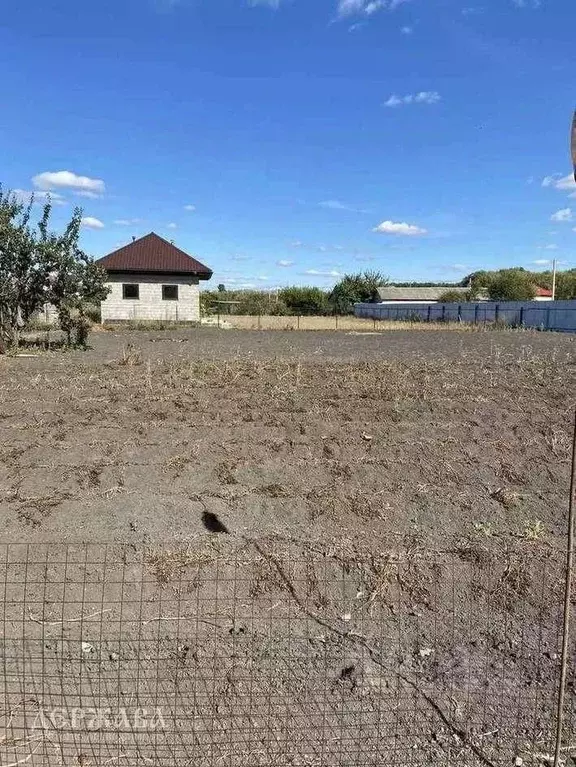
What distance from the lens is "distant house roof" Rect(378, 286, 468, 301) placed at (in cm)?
6125

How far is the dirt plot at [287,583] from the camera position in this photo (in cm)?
246

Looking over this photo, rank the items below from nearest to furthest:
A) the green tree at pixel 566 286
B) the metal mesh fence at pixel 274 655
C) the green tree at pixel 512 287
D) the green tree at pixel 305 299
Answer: the metal mesh fence at pixel 274 655, the green tree at pixel 305 299, the green tree at pixel 512 287, the green tree at pixel 566 286

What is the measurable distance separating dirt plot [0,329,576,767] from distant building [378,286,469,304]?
5559cm

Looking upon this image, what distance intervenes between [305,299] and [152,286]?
71.7 ft

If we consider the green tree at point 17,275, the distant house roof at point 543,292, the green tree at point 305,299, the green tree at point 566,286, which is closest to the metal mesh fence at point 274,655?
the green tree at point 17,275

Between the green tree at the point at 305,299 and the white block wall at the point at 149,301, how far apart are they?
668 inches

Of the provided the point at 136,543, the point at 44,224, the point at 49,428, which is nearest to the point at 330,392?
the point at 49,428

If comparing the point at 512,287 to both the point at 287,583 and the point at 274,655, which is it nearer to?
the point at 287,583

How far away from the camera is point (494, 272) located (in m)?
64.9

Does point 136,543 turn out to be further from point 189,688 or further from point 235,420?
point 235,420

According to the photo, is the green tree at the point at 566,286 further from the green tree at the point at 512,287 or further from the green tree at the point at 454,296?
the green tree at the point at 454,296

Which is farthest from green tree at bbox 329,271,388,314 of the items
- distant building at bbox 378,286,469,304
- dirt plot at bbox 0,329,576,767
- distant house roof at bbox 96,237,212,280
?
dirt plot at bbox 0,329,576,767

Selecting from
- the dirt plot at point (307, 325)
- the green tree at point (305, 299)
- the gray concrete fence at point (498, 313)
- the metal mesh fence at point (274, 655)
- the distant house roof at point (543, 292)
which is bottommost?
the metal mesh fence at point (274, 655)

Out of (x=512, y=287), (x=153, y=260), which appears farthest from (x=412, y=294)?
(x=153, y=260)
